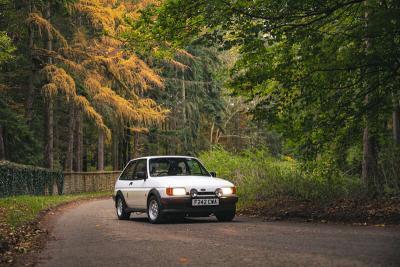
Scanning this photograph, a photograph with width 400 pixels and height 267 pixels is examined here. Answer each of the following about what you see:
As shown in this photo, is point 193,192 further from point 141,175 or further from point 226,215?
point 141,175

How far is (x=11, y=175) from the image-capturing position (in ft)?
77.2

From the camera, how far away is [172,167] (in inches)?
573

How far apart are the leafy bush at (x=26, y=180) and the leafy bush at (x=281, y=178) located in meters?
8.27

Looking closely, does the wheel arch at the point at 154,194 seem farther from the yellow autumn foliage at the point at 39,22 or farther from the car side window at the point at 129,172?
the yellow autumn foliage at the point at 39,22

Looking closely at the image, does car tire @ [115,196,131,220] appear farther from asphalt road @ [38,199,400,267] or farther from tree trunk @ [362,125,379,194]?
tree trunk @ [362,125,379,194]

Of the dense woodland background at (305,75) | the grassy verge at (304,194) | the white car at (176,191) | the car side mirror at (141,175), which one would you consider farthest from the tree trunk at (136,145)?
the car side mirror at (141,175)

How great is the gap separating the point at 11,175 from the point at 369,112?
15.6 metres

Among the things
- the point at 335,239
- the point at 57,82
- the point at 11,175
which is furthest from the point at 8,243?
the point at 57,82

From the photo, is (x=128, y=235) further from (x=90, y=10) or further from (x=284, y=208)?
(x=90, y=10)

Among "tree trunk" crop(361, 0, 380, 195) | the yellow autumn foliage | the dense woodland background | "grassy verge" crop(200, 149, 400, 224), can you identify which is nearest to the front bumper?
"grassy verge" crop(200, 149, 400, 224)

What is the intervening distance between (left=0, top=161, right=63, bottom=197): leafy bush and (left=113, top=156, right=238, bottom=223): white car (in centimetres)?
934

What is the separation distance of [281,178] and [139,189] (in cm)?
509

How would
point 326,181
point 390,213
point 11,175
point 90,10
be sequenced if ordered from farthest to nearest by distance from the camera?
point 90,10 → point 11,175 → point 326,181 → point 390,213

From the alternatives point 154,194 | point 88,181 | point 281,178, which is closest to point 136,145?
point 88,181
